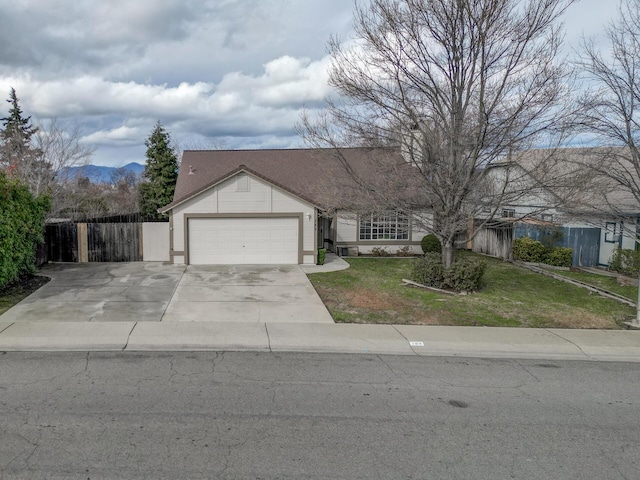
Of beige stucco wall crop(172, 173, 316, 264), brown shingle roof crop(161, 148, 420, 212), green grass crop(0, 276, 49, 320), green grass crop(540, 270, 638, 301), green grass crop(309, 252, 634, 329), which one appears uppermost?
brown shingle roof crop(161, 148, 420, 212)

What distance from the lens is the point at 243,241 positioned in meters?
18.4

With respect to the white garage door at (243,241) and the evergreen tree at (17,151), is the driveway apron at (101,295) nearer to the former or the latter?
the white garage door at (243,241)

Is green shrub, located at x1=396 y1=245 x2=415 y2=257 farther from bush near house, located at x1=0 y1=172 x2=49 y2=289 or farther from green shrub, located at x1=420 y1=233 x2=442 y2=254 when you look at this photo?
bush near house, located at x1=0 y1=172 x2=49 y2=289

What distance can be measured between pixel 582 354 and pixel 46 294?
42.0 feet

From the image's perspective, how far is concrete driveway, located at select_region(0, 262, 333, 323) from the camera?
9.73 meters

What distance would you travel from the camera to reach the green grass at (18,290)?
10.6 metres

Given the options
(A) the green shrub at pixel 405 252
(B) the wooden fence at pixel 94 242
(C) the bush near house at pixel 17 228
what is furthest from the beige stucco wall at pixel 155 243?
(A) the green shrub at pixel 405 252

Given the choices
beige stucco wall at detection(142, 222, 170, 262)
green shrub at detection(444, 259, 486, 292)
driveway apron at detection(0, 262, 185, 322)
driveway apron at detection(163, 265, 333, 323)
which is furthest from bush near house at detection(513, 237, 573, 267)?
beige stucco wall at detection(142, 222, 170, 262)

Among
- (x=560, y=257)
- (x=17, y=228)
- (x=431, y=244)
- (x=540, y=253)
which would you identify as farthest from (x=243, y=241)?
(x=560, y=257)

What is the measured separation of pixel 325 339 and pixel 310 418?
328cm

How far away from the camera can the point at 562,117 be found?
11766 millimetres

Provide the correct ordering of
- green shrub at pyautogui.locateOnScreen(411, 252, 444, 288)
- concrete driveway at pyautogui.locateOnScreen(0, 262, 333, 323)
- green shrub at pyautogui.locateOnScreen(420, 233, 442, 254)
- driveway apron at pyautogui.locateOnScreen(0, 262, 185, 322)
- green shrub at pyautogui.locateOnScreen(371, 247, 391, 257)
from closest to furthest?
driveway apron at pyautogui.locateOnScreen(0, 262, 185, 322), concrete driveway at pyautogui.locateOnScreen(0, 262, 333, 323), green shrub at pyautogui.locateOnScreen(411, 252, 444, 288), green shrub at pyautogui.locateOnScreen(420, 233, 442, 254), green shrub at pyautogui.locateOnScreen(371, 247, 391, 257)

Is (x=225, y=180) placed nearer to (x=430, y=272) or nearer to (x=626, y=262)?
(x=430, y=272)

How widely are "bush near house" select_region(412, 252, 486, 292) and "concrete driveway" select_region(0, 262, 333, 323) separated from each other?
3619 mm
